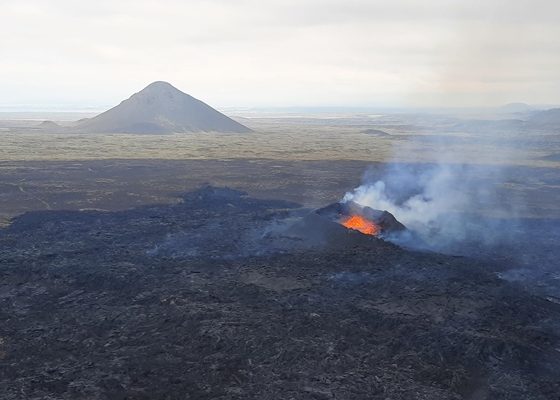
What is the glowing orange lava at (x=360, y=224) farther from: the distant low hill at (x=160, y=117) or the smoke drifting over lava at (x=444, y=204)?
the distant low hill at (x=160, y=117)

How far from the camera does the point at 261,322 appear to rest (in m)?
20.4

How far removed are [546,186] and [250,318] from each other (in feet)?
160

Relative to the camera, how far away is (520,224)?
3838cm

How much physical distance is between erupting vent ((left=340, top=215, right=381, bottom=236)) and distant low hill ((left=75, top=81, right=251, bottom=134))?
352ft

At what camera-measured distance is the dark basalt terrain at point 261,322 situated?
16016mm

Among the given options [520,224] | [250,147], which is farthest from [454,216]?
[250,147]

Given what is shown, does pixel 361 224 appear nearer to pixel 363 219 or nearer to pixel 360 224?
pixel 360 224

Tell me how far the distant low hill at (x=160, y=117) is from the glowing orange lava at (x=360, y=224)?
107 meters

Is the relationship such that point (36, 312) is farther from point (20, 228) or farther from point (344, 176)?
point (344, 176)

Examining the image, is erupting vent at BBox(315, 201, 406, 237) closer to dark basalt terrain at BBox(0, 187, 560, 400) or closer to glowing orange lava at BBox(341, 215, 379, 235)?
glowing orange lava at BBox(341, 215, 379, 235)

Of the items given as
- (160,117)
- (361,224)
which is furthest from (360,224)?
→ (160,117)

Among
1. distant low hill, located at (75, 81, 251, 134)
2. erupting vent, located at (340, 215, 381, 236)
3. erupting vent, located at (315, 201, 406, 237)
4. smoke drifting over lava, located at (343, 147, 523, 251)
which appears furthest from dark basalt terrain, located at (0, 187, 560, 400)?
distant low hill, located at (75, 81, 251, 134)

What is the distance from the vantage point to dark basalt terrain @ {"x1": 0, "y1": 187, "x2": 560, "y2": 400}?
1602 centimetres

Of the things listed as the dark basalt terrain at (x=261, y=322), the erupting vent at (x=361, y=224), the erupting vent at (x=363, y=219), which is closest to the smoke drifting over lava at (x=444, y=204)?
the erupting vent at (x=363, y=219)
